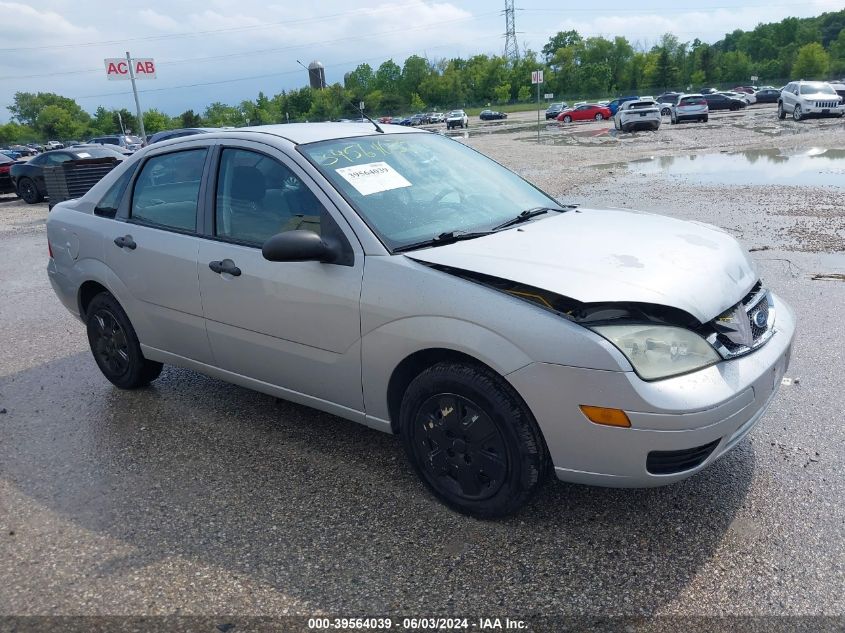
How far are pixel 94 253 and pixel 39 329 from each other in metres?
2.65

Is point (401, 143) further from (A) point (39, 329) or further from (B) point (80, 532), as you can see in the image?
(A) point (39, 329)

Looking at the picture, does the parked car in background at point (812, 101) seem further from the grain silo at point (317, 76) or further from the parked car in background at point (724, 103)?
the grain silo at point (317, 76)

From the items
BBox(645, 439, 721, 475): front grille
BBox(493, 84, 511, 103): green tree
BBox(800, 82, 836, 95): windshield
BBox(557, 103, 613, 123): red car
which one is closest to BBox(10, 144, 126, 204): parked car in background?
BBox(645, 439, 721, 475): front grille

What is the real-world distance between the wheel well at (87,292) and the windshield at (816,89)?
117 ft

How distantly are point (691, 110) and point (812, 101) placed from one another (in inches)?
310

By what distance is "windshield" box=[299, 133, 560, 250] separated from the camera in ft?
11.5

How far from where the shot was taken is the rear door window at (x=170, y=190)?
419 cm

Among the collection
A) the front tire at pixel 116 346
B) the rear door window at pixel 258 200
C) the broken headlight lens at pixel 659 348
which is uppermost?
the rear door window at pixel 258 200

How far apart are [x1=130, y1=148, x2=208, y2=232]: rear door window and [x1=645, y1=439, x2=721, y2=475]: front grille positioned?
9.32 ft

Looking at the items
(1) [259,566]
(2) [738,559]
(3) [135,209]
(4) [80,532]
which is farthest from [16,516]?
(2) [738,559]

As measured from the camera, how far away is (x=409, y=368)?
3285 millimetres

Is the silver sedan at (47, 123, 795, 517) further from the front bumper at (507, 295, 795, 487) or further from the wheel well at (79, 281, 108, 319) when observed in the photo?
the wheel well at (79, 281, 108, 319)

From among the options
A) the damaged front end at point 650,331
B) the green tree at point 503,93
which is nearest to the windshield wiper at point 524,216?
the damaged front end at point 650,331

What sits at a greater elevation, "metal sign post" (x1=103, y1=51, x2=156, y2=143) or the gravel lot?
"metal sign post" (x1=103, y1=51, x2=156, y2=143)
